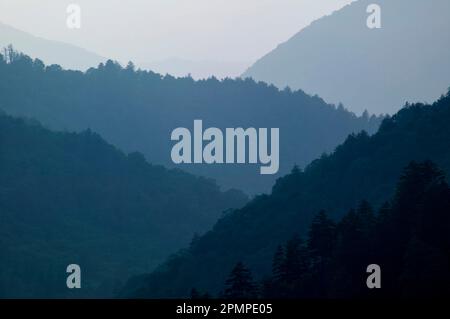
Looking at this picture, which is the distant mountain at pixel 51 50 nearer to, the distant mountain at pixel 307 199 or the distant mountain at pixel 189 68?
the distant mountain at pixel 189 68

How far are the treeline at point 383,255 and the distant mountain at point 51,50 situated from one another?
99.4 meters

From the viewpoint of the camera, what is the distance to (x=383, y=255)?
32344 mm

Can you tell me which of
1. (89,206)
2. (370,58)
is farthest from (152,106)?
(89,206)

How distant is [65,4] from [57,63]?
90.1 metres

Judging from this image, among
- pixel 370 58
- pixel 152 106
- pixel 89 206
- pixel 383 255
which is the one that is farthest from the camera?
pixel 152 106

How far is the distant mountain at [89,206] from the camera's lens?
91.5 metres

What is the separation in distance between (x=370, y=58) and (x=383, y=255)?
10449cm

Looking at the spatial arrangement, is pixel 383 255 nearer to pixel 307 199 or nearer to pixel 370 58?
pixel 307 199

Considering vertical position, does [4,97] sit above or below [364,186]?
above

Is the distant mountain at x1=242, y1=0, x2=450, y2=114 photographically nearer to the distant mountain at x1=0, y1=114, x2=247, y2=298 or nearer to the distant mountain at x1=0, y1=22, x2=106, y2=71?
the distant mountain at x1=0, y1=114, x2=247, y2=298

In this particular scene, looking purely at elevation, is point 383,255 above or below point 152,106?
below

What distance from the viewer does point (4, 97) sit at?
14550cm
